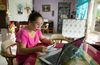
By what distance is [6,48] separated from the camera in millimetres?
2297

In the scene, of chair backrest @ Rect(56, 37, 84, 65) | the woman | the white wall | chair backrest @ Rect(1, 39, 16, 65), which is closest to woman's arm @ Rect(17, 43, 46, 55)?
the woman

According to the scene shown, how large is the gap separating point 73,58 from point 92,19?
10.7ft

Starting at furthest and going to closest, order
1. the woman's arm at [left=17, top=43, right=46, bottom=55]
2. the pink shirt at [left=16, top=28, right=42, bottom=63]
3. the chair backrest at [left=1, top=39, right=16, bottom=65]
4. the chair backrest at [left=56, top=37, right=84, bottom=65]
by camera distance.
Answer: the chair backrest at [left=1, top=39, right=16, bottom=65], the pink shirt at [left=16, top=28, right=42, bottom=63], the woman's arm at [left=17, top=43, right=46, bottom=55], the chair backrest at [left=56, top=37, right=84, bottom=65]

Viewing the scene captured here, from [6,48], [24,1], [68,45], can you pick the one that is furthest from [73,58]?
[24,1]

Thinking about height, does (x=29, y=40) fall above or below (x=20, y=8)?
below

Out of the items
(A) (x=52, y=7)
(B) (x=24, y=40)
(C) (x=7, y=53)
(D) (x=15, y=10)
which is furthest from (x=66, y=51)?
(A) (x=52, y=7)

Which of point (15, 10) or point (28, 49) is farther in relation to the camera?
point (15, 10)

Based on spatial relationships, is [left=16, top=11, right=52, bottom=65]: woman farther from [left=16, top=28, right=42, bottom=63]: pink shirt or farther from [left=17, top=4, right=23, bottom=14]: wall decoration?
[left=17, top=4, right=23, bottom=14]: wall decoration

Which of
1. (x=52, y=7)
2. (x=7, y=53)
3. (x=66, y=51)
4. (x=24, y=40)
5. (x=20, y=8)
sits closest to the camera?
(x=66, y=51)

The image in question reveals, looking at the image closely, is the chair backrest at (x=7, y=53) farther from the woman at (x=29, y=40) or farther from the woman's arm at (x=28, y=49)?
the woman's arm at (x=28, y=49)

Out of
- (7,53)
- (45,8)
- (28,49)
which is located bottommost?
(7,53)

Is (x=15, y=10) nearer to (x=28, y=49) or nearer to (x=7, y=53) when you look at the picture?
(x=7, y=53)

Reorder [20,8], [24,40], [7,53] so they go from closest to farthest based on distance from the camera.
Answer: [24,40] → [7,53] → [20,8]

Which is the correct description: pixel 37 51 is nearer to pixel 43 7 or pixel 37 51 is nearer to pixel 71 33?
pixel 71 33
